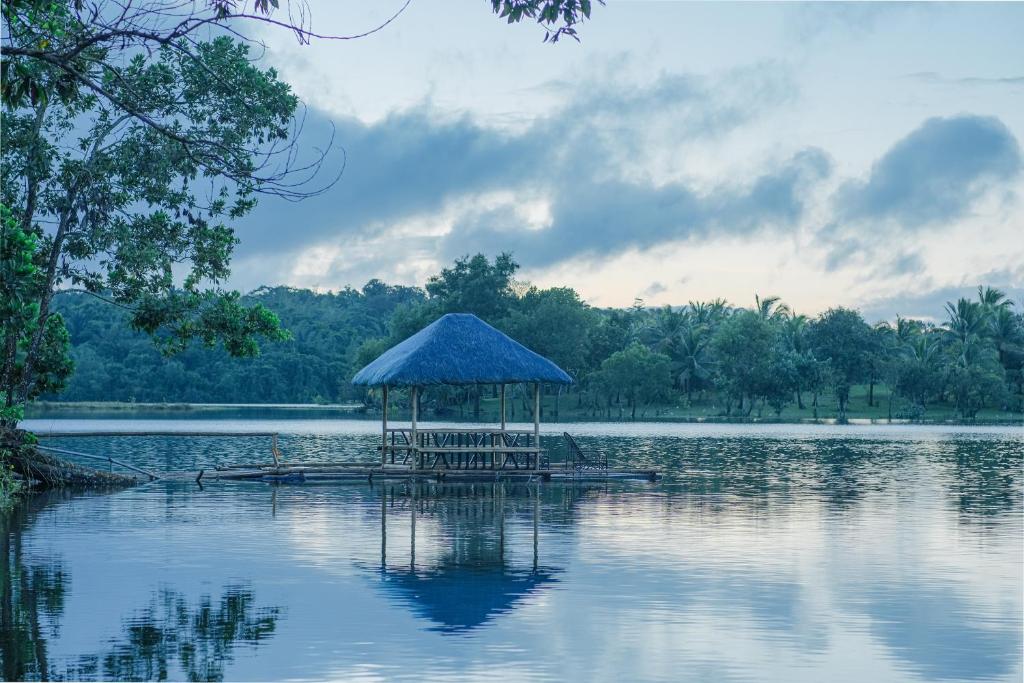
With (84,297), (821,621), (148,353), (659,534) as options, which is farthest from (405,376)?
(84,297)

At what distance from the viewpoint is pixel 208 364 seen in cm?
11862

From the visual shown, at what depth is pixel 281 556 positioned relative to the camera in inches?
690

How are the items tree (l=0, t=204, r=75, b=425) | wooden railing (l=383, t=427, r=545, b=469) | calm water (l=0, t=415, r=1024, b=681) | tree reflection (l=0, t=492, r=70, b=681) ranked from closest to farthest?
tree reflection (l=0, t=492, r=70, b=681), calm water (l=0, t=415, r=1024, b=681), tree (l=0, t=204, r=75, b=425), wooden railing (l=383, t=427, r=545, b=469)

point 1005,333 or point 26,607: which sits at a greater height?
point 1005,333

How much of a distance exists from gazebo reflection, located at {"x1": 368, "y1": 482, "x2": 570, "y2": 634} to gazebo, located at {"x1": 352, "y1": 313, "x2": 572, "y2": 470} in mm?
3878

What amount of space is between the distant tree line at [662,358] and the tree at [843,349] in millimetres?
110

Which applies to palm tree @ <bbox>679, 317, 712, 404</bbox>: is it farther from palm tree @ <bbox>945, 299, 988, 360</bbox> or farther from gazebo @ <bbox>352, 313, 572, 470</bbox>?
gazebo @ <bbox>352, 313, 572, 470</bbox>

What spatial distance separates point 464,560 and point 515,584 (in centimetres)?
218

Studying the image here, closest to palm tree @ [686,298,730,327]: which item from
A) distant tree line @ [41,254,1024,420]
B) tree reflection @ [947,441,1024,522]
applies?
distant tree line @ [41,254,1024,420]

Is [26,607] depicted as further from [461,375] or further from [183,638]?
[461,375]

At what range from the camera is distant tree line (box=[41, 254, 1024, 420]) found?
311ft

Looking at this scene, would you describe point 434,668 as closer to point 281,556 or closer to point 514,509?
point 281,556

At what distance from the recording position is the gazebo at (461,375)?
3186cm

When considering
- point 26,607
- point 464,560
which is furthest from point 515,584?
point 26,607
